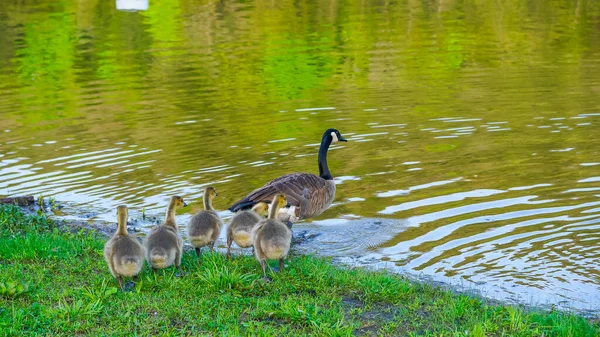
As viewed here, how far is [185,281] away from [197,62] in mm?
22035

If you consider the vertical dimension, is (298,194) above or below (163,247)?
below

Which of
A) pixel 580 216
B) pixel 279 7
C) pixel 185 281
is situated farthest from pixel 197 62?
pixel 185 281

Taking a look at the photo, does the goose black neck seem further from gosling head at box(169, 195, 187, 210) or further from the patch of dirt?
the patch of dirt

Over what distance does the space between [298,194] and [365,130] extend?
7.08 m

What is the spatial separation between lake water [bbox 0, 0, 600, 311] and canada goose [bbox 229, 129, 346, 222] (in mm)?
422

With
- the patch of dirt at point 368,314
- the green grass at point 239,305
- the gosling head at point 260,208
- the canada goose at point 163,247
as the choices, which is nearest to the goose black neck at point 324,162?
the gosling head at point 260,208

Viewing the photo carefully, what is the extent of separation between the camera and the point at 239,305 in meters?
7.73

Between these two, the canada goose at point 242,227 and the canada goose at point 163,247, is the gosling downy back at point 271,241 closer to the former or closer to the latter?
the canada goose at point 242,227

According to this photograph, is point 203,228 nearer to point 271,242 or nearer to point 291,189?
point 271,242

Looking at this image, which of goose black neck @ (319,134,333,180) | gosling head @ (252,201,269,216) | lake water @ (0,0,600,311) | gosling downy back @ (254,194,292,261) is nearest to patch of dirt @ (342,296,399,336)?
gosling downy back @ (254,194,292,261)

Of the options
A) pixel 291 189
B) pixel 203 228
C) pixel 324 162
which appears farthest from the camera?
pixel 324 162

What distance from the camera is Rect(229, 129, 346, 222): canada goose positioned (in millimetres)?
11094

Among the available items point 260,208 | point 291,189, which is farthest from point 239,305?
point 291,189

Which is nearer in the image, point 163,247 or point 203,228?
point 163,247
